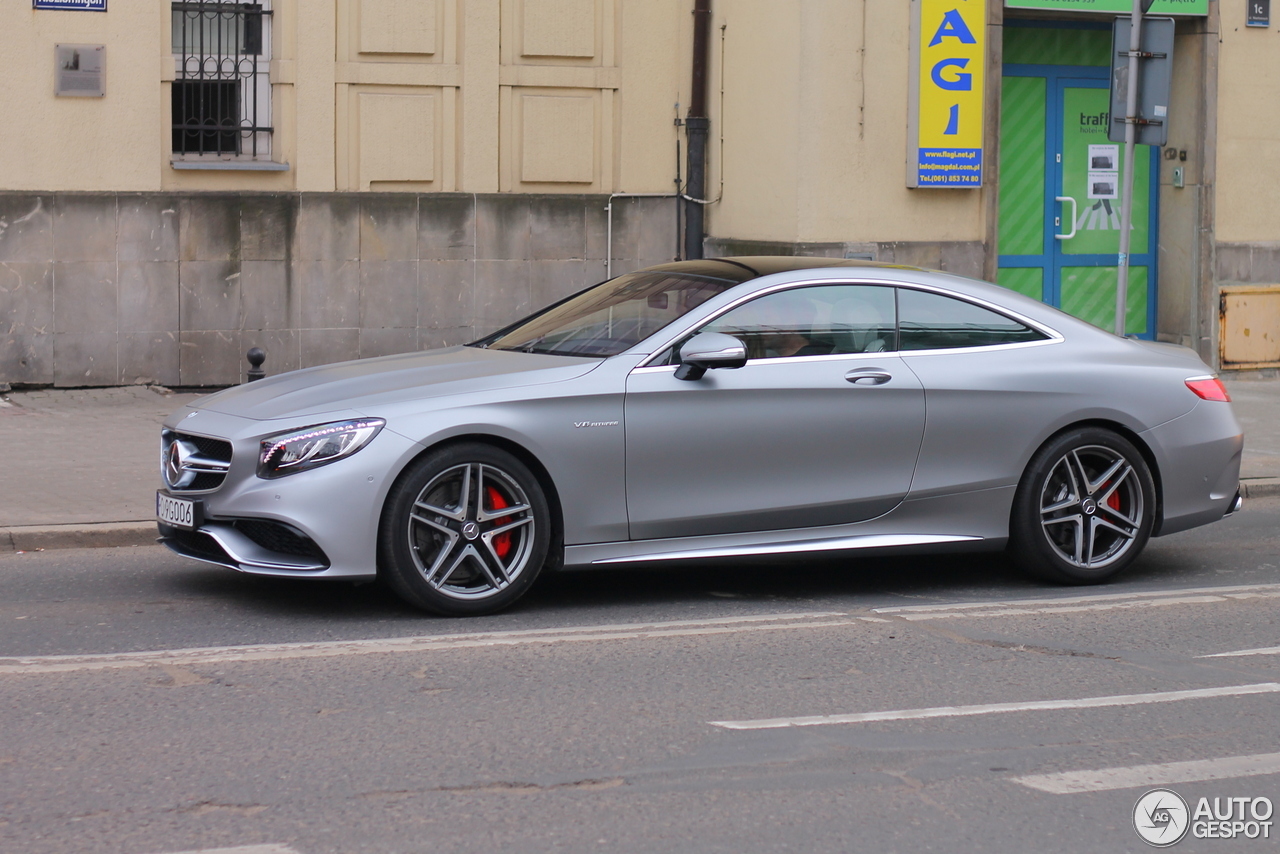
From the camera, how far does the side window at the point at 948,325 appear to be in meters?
7.48

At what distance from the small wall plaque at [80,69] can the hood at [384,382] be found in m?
7.73

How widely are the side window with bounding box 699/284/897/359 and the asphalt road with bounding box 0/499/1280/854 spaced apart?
1.15 meters

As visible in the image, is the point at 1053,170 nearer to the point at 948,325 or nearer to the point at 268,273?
the point at 268,273

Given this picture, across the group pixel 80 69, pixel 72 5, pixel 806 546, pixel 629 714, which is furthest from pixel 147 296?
pixel 629 714

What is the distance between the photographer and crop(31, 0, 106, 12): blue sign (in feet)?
45.2

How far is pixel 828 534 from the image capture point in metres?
7.15

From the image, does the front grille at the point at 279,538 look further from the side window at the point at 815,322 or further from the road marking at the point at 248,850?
the road marking at the point at 248,850

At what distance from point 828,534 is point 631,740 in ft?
7.77

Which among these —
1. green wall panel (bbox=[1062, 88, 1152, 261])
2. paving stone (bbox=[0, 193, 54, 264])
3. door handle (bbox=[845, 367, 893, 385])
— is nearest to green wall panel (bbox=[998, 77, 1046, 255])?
green wall panel (bbox=[1062, 88, 1152, 261])

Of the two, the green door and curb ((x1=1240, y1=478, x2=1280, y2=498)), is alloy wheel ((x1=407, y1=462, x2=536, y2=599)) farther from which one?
the green door

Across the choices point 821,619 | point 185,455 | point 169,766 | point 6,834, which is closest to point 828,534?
point 821,619

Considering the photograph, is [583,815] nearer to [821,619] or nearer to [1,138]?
[821,619]

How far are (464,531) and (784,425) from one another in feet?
4.87

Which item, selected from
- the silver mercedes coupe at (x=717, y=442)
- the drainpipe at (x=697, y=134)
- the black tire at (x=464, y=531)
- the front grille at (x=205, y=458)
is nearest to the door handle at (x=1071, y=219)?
the drainpipe at (x=697, y=134)
